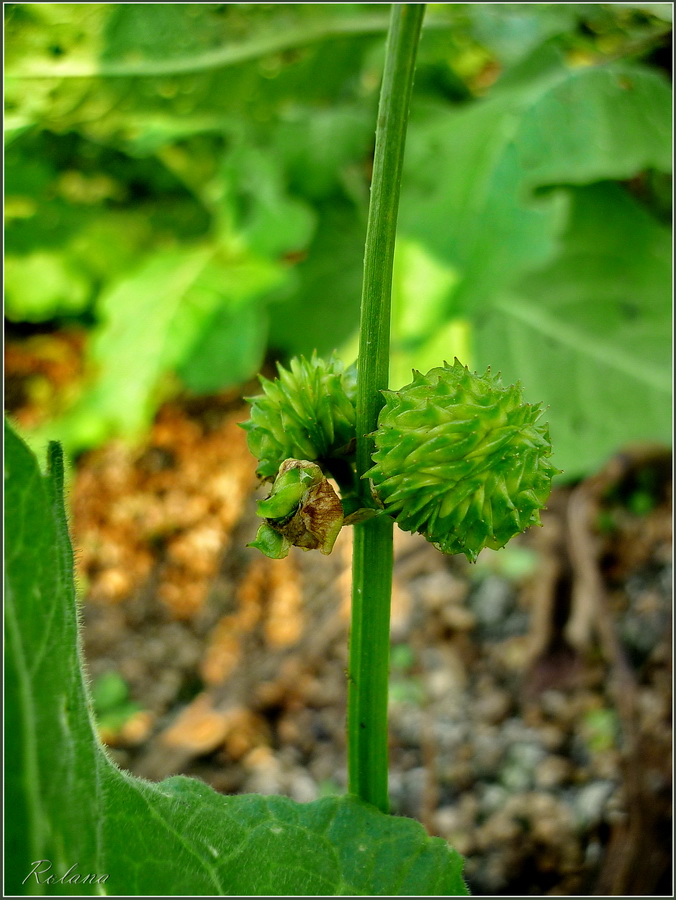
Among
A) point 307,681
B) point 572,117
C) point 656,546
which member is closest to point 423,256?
point 572,117

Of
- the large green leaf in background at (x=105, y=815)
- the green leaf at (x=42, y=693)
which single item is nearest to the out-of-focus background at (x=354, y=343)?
the large green leaf in background at (x=105, y=815)

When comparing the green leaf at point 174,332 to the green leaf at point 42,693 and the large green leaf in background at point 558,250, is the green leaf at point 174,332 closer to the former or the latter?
the large green leaf in background at point 558,250

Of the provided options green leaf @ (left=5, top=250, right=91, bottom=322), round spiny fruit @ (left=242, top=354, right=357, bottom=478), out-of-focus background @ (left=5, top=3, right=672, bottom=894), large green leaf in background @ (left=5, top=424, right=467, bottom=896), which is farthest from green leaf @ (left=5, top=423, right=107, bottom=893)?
green leaf @ (left=5, top=250, right=91, bottom=322)

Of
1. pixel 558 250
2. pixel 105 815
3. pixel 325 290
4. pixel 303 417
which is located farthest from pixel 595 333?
pixel 105 815

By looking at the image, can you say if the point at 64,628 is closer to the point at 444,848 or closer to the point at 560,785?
the point at 444,848

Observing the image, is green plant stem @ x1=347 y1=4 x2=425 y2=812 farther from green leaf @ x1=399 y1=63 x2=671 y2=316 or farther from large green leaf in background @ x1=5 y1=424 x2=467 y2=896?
green leaf @ x1=399 y1=63 x2=671 y2=316

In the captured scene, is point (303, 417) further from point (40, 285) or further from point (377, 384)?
point (40, 285)

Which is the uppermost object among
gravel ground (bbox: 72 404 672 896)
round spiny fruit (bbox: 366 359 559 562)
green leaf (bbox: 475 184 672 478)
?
green leaf (bbox: 475 184 672 478)
